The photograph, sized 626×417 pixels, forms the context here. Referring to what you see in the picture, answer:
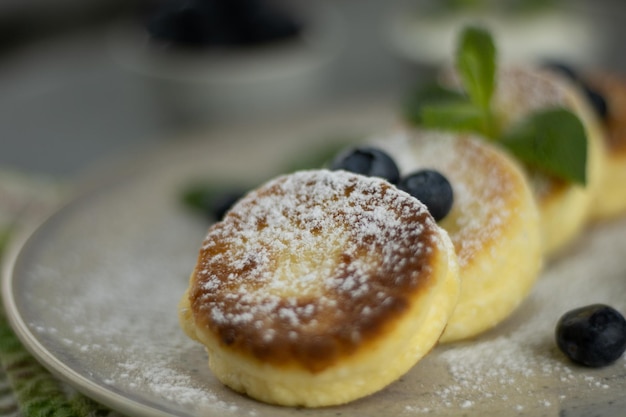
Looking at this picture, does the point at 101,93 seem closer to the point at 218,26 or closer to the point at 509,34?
the point at 218,26

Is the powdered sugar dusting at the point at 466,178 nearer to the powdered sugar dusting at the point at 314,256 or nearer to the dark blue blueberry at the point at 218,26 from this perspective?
the powdered sugar dusting at the point at 314,256

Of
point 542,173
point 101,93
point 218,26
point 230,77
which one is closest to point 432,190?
point 542,173

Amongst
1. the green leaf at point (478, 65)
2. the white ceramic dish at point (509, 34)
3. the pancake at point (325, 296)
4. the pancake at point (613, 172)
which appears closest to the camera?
the pancake at point (325, 296)

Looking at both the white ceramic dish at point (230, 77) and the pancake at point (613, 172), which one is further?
the white ceramic dish at point (230, 77)

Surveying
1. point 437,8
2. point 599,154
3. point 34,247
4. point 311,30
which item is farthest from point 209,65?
point 599,154

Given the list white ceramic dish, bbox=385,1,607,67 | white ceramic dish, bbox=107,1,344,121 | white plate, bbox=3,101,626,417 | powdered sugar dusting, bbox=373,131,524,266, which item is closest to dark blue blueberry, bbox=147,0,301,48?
white ceramic dish, bbox=107,1,344,121

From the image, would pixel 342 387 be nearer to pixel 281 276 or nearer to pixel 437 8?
pixel 281 276

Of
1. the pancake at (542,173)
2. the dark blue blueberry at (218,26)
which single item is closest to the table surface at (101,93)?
the dark blue blueberry at (218,26)
